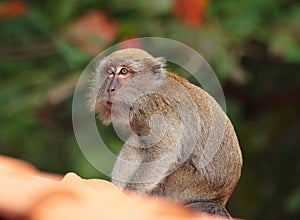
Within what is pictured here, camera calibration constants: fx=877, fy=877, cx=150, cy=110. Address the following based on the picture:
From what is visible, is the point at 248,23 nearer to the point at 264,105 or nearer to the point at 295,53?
Answer: the point at 295,53

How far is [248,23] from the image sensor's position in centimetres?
616

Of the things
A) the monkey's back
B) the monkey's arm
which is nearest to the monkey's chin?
the monkey's arm

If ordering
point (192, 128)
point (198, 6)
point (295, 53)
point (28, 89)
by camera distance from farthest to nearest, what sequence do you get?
point (28, 89)
point (295, 53)
point (198, 6)
point (192, 128)

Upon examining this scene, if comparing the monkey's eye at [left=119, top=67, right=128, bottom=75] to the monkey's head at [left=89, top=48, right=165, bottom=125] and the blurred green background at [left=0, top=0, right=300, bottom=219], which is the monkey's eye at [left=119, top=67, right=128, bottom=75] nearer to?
the monkey's head at [left=89, top=48, right=165, bottom=125]

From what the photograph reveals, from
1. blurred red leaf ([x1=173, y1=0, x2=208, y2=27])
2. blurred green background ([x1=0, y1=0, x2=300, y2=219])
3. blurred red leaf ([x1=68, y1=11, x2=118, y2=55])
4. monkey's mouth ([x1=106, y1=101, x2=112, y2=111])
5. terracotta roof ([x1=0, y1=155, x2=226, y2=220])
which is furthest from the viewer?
blurred green background ([x1=0, y1=0, x2=300, y2=219])

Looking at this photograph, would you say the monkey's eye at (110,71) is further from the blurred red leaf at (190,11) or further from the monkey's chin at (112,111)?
the blurred red leaf at (190,11)

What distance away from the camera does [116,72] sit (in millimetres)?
2939

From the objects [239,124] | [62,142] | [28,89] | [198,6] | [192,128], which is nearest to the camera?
[192,128]

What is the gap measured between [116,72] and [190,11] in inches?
108

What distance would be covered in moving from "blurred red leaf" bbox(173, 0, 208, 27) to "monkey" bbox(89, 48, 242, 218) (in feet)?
8.02

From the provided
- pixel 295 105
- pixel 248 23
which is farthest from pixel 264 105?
pixel 248 23

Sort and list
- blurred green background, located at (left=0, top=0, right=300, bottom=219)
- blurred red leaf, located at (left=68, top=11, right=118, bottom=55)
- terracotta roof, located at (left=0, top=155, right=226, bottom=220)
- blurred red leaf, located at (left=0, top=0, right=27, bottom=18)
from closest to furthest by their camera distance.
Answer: terracotta roof, located at (left=0, top=155, right=226, bottom=220)
blurred red leaf, located at (left=68, top=11, right=118, bottom=55)
blurred green background, located at (left=0, top=0, right=300, bottom=219)
blurred red leaf, located at (left=0, top=0, right=27, bottom=18)

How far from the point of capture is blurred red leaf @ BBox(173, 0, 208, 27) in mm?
5523

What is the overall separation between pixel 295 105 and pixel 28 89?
83.9 inches
